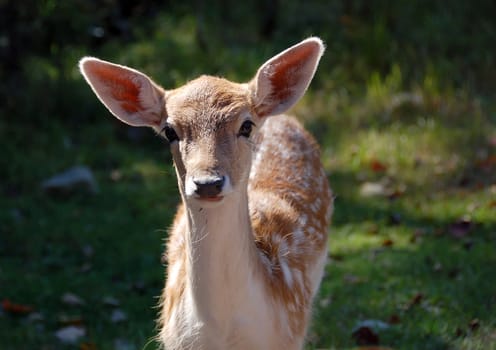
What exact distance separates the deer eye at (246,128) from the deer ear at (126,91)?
41 centimetres

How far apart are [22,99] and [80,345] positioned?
4621 mm

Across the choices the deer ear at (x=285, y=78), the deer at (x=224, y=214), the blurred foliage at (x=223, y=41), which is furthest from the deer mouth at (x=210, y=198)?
the blurred foliage at (x=223, y=41)

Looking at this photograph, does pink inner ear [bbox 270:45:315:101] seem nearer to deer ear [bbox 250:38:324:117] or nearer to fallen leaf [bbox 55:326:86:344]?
deer ear [bbox 250:38:324:117]

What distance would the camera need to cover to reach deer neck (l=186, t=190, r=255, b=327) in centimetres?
403

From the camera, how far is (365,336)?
5.40 m

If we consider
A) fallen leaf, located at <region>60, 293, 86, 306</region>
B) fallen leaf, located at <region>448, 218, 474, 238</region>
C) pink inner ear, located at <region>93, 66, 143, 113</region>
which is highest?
pink inner ear, located at <region>93, 66, 143, 113</region>

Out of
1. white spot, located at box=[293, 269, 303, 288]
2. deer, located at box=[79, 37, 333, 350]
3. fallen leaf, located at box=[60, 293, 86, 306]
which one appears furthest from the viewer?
fallen leaf, located at box=[60, 293, 86, 306]

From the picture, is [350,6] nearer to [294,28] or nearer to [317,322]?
[294,28]

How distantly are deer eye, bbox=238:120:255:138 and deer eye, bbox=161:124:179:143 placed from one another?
285 mm

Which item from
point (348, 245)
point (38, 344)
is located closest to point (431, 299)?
point (348, 245)

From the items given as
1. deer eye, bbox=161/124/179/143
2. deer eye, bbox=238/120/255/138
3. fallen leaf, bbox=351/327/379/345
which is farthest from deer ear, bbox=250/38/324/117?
fallen leaf, bbox=351/327/379/345

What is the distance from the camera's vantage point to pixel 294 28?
1093 centimetres

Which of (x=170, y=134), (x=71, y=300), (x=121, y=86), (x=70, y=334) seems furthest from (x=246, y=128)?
(x=71, y=300)

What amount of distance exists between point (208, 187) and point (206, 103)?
537 mm
